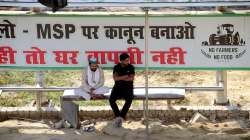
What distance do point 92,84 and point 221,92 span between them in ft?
8.06

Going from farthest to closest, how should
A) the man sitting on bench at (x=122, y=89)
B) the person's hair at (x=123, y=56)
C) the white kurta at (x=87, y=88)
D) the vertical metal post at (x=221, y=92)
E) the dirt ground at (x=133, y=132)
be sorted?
the vertical metal post at (x=221, y=92)
the white kurta at (x=87, y=88)
the man sitting on bench at (x=122, y=89)
the person's hair at (x=123, y=56)
the dirt ground at (x=133, y=132)

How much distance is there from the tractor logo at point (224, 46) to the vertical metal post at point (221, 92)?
42 centimetres

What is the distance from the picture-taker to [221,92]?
11.7m

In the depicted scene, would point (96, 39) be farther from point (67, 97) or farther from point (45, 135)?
point (45, 135)

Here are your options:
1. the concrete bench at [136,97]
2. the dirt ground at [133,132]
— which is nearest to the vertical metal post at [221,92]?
the dirt ground at [133,132]

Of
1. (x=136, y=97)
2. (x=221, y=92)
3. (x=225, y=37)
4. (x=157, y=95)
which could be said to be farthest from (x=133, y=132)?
(x=225, y=37)

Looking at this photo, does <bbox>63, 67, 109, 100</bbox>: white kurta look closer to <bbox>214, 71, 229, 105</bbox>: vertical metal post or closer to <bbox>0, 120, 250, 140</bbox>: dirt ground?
<bbox>0, 120, 250, 140</bbox>: dirt ground

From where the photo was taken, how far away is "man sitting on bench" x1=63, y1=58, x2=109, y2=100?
438 inches

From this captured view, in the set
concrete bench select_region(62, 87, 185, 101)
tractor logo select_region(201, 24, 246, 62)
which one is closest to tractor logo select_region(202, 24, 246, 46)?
tractor logo select_region(201, 24, 246, 62)

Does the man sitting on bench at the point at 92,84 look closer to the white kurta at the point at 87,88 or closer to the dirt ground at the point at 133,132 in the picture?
the white kurta at the point at 87,88

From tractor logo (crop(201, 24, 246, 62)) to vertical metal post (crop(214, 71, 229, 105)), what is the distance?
0.42m

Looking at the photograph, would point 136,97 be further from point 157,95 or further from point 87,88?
point 87,88

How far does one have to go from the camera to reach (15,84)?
13.4 metres

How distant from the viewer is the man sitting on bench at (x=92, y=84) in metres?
11.1
